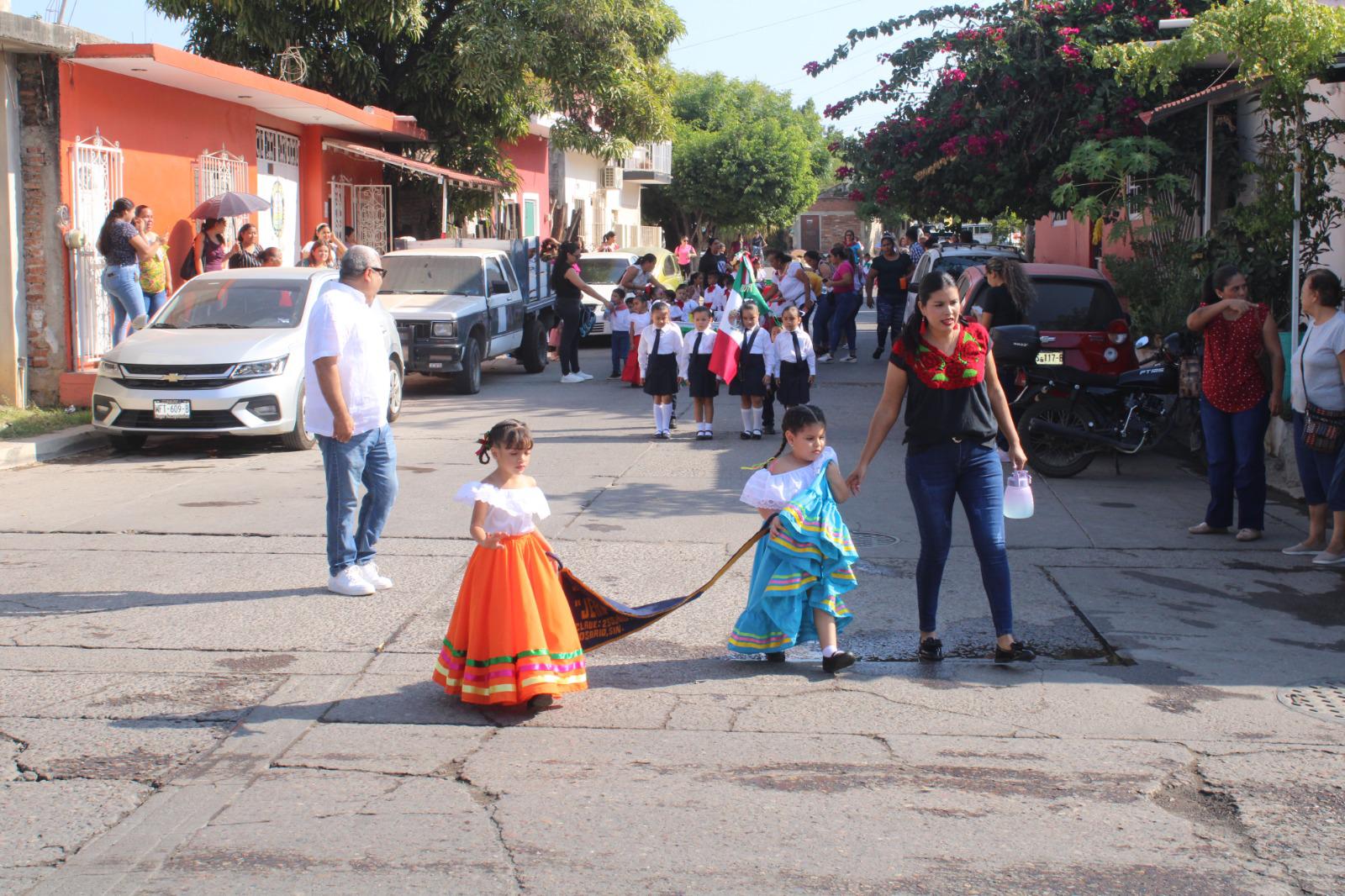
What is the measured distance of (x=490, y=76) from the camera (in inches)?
896

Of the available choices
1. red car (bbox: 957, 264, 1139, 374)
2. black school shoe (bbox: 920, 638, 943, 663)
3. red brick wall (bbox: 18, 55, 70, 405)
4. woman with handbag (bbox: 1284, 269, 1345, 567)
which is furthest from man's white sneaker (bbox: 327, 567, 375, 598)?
red brick wall (bbox: 18, 55, 70, 405)

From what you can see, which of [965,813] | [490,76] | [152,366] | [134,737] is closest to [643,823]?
[965,813]

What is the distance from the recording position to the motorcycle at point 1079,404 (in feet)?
36.8

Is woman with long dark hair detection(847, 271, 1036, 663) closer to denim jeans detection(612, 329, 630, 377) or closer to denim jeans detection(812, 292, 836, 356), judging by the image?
denim jeans detection(612, 329, 630, 377)

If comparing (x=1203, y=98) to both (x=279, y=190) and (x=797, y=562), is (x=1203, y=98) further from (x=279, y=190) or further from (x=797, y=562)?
(x=279, y=190)

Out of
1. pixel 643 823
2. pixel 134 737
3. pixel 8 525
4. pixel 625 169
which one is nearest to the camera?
pixel 643 823

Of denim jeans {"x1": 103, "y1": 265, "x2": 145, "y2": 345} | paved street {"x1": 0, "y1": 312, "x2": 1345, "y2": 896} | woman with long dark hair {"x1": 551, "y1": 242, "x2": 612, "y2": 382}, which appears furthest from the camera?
woman with long dark hair {"x1": 551, "y1": 242, "x2": 612, "y2": 382}

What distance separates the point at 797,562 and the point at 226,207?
12591mm

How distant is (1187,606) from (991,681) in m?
1.89

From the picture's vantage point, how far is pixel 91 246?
14.6 meters

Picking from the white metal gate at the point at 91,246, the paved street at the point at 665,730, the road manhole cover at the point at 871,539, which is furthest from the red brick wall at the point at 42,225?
the road manhole cover at the point at 871,539

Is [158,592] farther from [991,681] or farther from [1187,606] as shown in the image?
[1187,606]

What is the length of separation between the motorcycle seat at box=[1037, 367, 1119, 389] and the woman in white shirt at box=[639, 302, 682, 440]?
357 cm

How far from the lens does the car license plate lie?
11656 millimetres
